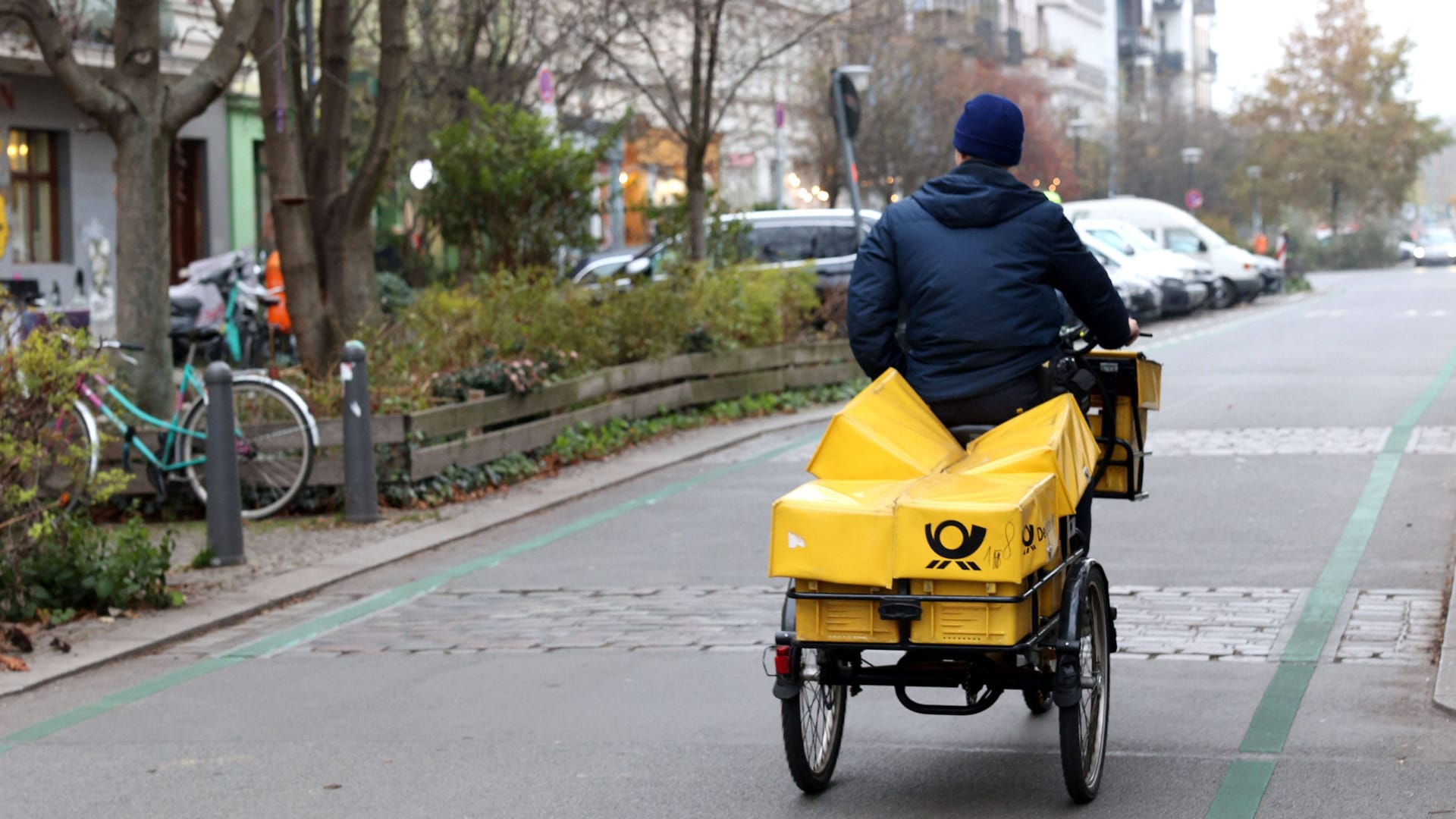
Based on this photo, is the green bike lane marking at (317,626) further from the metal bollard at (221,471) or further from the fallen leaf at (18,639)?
the metal bollard at (221,471)

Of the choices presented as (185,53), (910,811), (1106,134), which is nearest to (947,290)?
(910,811)

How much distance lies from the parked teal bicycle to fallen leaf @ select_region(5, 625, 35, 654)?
3.18 meters

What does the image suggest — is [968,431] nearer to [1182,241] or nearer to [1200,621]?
[1200,621]

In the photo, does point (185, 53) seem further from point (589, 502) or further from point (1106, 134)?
point (1106, 134)

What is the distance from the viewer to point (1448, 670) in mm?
6797

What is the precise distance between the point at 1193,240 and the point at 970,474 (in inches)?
1492

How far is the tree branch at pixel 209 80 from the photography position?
11.8 metres

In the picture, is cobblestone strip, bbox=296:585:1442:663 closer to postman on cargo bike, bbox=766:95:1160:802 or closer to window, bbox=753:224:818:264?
postman on cargo bike, bbox=766:95:1160:802

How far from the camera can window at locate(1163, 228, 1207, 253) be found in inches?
1628

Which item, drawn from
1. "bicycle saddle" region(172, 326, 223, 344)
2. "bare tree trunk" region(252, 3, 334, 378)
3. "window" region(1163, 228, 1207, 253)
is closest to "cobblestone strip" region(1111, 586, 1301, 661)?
"bare tree trunk" region(252, 3, 334, 378)

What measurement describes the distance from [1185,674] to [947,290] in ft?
7.18

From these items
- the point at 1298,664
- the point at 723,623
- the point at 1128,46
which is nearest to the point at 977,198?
the point at 1298,664

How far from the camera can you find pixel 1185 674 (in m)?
7.15

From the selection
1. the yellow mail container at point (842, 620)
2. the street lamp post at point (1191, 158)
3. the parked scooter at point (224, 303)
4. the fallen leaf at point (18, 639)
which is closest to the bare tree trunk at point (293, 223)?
the fallen leaf at point (18, 639)
